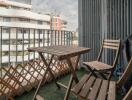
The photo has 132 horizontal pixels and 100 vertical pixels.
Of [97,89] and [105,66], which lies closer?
[97,89]

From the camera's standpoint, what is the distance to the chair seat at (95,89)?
7.32 feet

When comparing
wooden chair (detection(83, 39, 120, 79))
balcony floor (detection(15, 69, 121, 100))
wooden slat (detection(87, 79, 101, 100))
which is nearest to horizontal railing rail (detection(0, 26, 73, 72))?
balcony floor (detection(15, 69, 121, 100))

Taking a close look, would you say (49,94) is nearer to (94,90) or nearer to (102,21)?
(94,90)

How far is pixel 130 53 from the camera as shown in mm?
3627

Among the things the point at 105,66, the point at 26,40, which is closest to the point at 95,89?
the point at 105,66

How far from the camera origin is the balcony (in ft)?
13.2

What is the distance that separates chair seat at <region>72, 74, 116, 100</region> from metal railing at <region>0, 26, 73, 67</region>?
2195mm

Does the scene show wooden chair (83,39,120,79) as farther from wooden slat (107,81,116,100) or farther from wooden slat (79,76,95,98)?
wooden slat (107,81,116,100)

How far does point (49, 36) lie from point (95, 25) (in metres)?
1.33

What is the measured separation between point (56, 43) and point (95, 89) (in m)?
3.80

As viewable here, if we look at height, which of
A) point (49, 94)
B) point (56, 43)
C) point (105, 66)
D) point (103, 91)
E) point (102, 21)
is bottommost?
point (49, 94)

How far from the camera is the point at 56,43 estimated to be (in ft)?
20.3

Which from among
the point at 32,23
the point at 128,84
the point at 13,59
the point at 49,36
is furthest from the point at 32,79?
the point at 32,23

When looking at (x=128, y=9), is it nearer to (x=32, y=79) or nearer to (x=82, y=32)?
→ (x=82, y=32)
